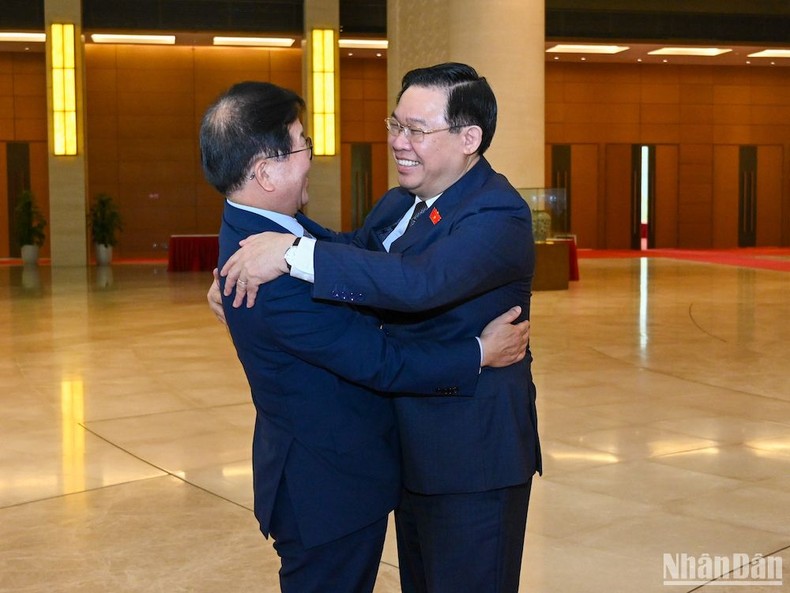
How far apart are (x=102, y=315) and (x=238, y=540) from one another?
869 cm

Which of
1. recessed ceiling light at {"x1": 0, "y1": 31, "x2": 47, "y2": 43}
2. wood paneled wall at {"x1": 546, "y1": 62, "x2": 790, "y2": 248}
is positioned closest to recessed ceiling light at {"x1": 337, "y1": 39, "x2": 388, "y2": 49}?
wood paneled wall at {"x1": 546, "y1": 62, "x2": 790, "y2": 248}

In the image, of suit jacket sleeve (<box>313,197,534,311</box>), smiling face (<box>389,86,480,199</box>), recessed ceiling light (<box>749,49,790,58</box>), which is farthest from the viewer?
recessed ceiling light (<box>749,49,790,58</box>)

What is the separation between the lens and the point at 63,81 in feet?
66.2

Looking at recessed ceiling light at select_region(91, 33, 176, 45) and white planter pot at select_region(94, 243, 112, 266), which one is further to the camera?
recessed ceiling light at select_region(91, 33, 176, 45)

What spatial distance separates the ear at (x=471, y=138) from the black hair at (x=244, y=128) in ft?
1.23

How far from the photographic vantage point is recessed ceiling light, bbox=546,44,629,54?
923 inches

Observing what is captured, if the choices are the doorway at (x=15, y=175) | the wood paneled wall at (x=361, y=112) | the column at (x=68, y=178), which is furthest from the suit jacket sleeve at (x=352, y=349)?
the doorway at (x=15, y=175)

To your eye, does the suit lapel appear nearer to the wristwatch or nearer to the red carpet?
the wristwatch

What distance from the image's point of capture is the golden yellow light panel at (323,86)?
2072cm

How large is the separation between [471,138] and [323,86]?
18.9m

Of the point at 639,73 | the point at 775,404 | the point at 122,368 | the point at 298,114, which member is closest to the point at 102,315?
the point at 122,368

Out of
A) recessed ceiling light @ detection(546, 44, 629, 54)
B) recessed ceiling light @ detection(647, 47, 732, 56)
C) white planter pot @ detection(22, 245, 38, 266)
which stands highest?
recessed ceiling light @ detection(546, 44, 629, 54)

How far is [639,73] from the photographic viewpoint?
26359mm

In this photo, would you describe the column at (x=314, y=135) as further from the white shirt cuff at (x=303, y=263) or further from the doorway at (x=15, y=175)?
the white shirt cuff at (x=303, y=263)
